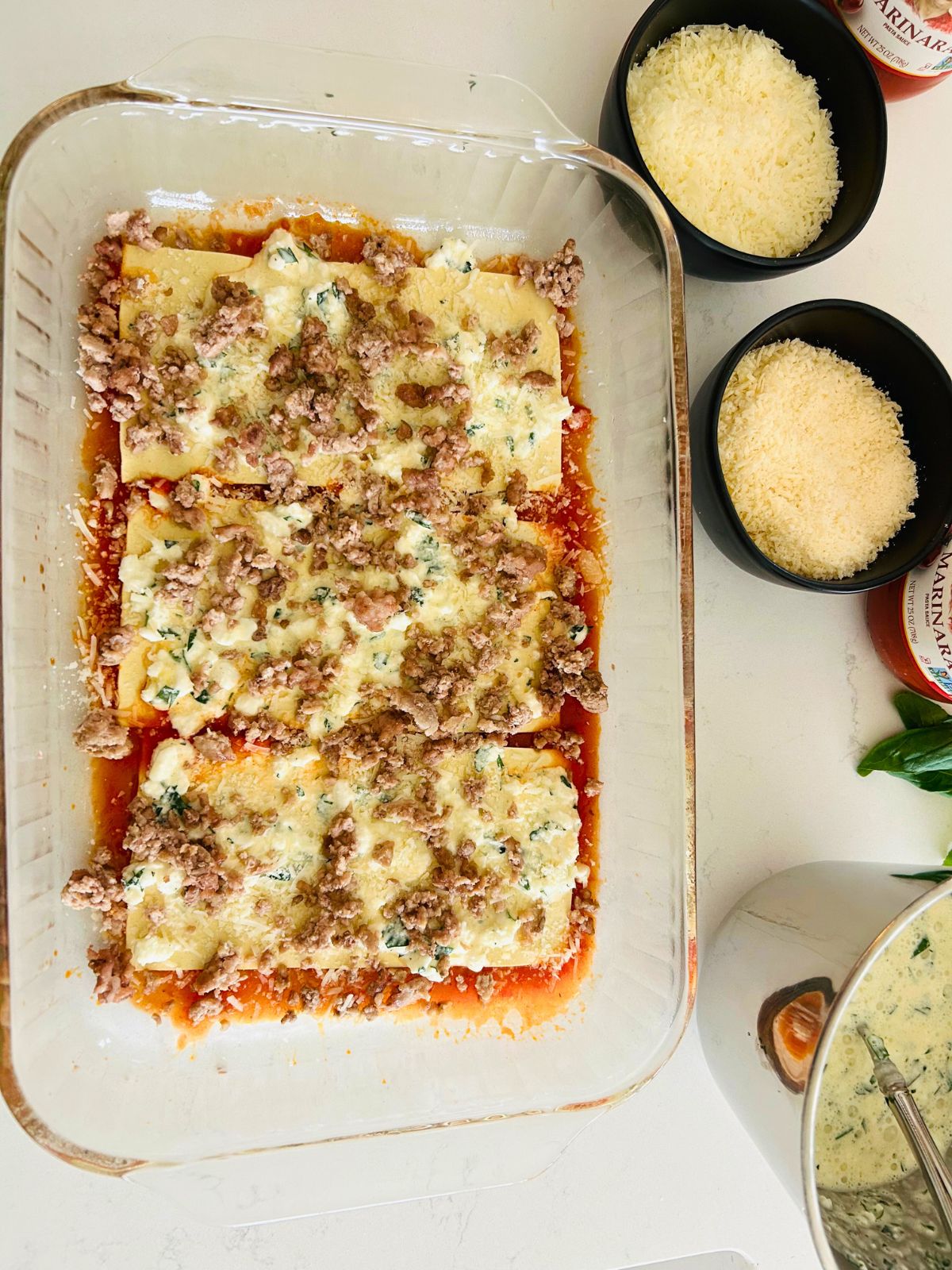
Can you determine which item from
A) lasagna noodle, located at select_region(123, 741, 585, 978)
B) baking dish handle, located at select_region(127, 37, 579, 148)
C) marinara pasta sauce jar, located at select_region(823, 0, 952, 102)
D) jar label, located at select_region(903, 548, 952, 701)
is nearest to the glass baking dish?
baking dish handle, located at select_region(127, 37, 579, 148)

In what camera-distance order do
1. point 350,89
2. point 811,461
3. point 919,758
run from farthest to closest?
point 919,758 < point 811,461 < point 350,89

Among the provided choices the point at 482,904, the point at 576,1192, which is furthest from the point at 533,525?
the point at 576,1192

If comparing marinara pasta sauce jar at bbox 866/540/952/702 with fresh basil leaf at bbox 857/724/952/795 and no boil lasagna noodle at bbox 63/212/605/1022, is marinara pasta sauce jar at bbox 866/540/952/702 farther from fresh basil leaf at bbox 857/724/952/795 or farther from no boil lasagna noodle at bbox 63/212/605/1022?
no boil lasagna noodle at bbox 63/212/605/1022

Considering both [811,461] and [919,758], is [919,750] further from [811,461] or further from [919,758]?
[811,461]

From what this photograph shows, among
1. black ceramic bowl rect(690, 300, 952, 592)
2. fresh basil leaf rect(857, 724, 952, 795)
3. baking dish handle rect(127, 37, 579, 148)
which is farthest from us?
fresh basil leaf rect(857, 724, 952, 795)

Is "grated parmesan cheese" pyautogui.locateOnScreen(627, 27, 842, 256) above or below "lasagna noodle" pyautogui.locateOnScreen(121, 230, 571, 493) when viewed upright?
above

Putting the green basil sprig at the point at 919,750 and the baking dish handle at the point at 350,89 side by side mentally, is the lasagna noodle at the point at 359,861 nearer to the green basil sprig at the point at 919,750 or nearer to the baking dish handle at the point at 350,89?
the green basil sprig at the point at 919,750

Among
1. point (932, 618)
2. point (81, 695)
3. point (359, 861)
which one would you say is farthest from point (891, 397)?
point (81, 695)
